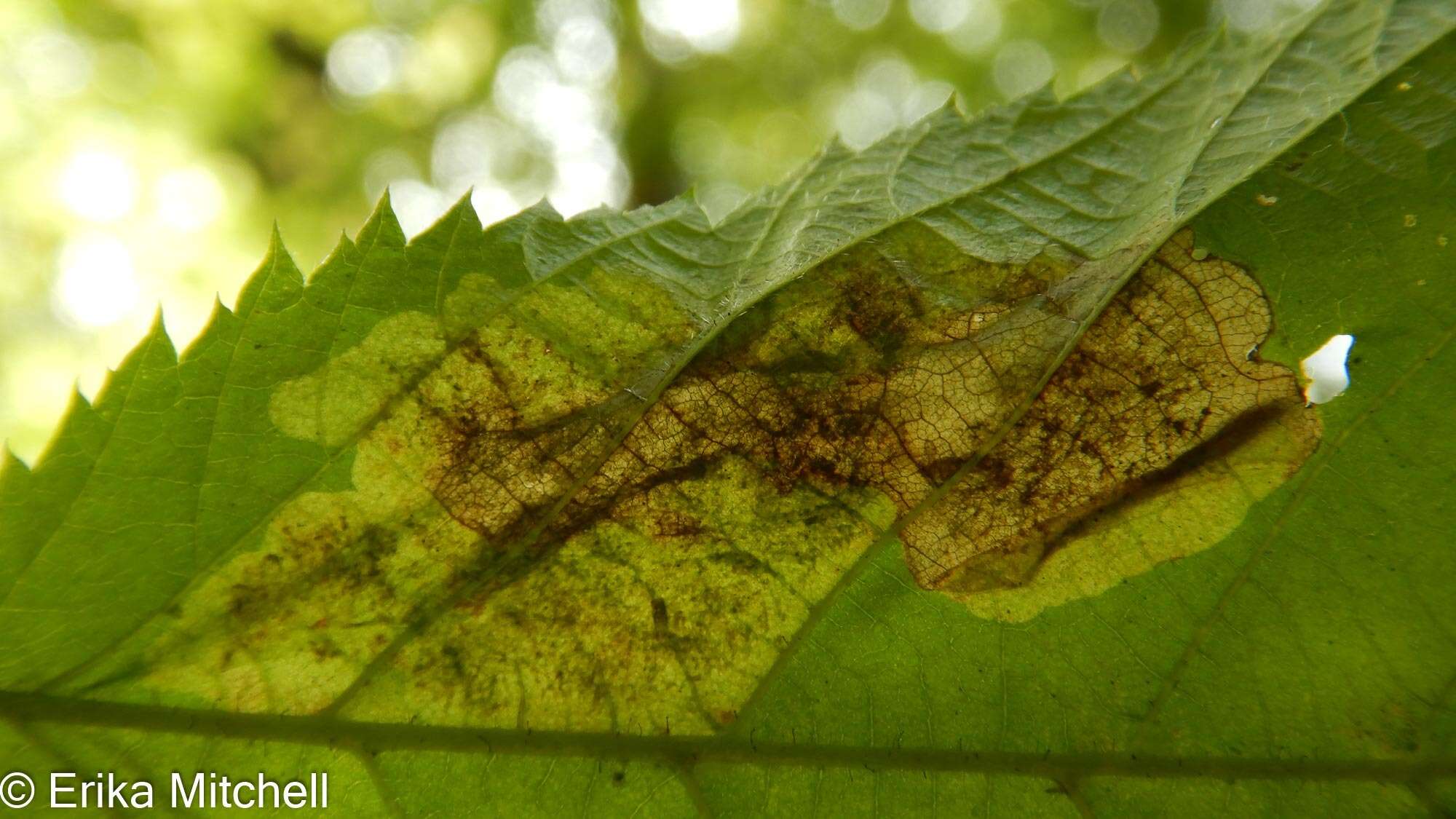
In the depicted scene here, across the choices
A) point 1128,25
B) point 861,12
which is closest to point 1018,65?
point 1128,25

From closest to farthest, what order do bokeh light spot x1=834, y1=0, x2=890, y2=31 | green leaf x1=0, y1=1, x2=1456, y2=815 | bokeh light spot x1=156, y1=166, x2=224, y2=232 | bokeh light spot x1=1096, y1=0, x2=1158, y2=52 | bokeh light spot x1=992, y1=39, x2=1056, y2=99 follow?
green leaf x1=0, y1=1, x2=1456, y2=815 → bokeh light spot x1=156, y1=166, x2=224, y2=232 → bokeh light spot x1=1096, y1=0, x2=1158, y2=52 → bokeh light spot x1=992, y1=39, x2=1056, y2=99 → bokeh light spot x1=834, y1=0, x2=890, y2=31

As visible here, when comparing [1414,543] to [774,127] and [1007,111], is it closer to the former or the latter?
[1007,111]

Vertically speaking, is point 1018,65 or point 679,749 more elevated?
point 1018,65

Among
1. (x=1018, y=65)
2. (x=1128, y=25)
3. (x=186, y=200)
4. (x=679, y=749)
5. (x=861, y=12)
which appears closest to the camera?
(x=679, y=749)

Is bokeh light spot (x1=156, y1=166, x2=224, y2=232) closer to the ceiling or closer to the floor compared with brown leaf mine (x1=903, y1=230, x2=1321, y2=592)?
closer to the ceiling

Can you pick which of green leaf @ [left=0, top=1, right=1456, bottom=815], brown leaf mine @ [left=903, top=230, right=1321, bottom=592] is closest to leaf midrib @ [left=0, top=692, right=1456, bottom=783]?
green leaf @ [left=0, top=1, right=1456, bottom=815]

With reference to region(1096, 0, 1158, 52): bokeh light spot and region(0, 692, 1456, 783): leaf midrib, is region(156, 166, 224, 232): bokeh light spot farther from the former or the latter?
region(1096, 0, 1158, 52): bokeh light spot

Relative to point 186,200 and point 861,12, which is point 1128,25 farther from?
point 186,200

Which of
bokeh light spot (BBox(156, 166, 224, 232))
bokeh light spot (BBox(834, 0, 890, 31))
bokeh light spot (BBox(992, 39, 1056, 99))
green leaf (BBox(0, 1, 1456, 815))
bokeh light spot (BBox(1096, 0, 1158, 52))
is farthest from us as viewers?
bokeh light spot (BBox(834, 0, 890, 31))

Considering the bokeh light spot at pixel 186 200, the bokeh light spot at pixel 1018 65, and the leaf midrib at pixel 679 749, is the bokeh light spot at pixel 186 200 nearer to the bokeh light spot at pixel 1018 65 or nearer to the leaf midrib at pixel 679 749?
the leaf midrib at pixel 679 749
